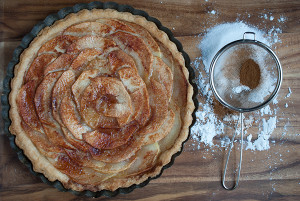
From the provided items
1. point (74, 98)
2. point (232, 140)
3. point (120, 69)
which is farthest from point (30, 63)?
point (232, 140)

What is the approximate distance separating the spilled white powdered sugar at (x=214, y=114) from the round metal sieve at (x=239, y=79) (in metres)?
0.06

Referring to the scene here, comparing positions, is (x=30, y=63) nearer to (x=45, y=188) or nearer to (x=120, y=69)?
(x=120, y=69)

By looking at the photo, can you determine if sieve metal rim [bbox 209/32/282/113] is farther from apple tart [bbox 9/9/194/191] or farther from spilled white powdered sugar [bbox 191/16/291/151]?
apple tart [bbox 9/9/194/191]

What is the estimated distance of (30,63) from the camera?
7.59ft

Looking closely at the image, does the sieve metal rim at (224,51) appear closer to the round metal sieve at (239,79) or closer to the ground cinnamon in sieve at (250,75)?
the round metal sieve at (239,79)

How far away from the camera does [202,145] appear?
2.69 metres

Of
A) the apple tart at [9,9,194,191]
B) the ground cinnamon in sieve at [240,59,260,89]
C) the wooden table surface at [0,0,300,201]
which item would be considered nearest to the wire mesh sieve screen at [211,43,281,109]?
the ground cinnamon in sieve at [240,59,260,89]

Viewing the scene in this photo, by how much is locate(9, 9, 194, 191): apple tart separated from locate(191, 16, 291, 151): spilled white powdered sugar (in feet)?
1.26

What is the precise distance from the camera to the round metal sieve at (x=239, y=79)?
2650mm

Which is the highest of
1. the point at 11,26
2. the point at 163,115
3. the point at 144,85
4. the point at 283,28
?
the point at 283,28

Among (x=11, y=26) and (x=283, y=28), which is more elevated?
(x=283, y=28)

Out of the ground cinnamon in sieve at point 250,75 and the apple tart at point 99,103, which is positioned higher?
the ground cinnamon in sieve at point 250,75

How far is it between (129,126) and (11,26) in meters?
1.42

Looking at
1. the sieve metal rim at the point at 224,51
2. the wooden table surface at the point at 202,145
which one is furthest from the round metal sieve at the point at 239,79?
the wooden table surface at the point at 202,145
